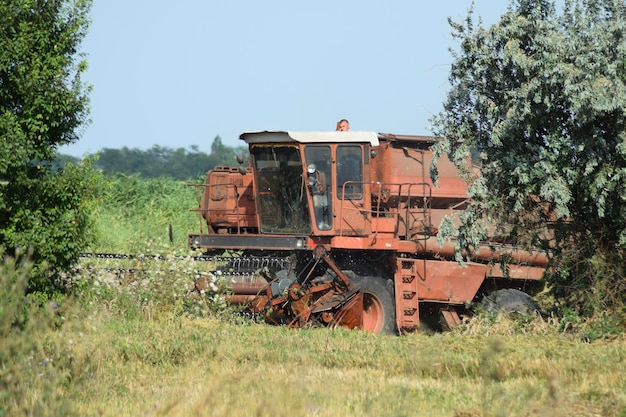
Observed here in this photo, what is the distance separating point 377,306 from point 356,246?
1.00m

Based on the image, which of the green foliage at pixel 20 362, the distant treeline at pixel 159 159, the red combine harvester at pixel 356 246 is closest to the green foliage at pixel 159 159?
the distant treeline at pixel 159 159

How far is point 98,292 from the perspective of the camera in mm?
14391

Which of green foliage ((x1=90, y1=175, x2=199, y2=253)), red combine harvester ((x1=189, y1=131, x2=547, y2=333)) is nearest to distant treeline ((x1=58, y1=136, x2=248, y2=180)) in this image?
green foliage ((x1=90, y1=175, x2=199, y2=253))

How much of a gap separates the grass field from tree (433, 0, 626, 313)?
1.19 meters

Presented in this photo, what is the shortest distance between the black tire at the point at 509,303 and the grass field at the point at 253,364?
0.75 meters

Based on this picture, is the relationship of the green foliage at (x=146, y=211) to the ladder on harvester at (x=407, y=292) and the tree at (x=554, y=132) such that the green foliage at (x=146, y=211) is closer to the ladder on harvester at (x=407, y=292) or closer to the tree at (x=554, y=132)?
the ladder on harvester at (x=407, y=292)

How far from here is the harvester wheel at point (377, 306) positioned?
1519 cm

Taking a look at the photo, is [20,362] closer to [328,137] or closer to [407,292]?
[407,292]

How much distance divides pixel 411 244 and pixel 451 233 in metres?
1.97

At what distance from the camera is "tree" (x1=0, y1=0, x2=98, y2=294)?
1226 cm

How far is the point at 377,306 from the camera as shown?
1530 centimetres

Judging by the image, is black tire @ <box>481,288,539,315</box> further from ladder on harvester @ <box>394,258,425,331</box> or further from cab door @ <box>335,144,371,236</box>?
cab door @ <box>335,144,371,236</box>

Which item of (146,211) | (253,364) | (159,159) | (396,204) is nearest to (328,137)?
(396,204)

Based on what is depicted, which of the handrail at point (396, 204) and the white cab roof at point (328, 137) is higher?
the white cab roof at point (328, 137)
